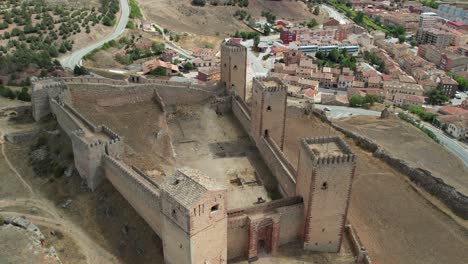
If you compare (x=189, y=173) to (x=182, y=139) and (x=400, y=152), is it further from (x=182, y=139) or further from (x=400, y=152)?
(x=400, y=152)

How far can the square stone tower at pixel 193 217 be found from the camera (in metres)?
22.2

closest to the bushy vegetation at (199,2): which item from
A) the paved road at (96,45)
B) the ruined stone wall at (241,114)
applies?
the paved road at (96,45)

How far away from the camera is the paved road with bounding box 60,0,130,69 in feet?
209

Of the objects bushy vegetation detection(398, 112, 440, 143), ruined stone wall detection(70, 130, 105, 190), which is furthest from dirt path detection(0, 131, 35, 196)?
→ bushy vegetation detection(398, 112, 440, 143)

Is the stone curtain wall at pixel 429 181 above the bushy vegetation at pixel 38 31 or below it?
below

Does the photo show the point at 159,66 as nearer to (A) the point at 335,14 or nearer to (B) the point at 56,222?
(B) the point at 56,222

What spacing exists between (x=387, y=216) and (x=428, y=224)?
3.22 m

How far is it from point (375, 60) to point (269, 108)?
54.8 m

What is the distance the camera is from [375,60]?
85.8 metres

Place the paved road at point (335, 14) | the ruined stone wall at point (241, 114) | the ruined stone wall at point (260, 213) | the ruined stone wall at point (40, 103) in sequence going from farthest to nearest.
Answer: the paved road at point (335, 14), the ruined stone wall at point (241, 114), the ruined stone wall at point (40, 103), the ruined stone wall at point (260, 213)

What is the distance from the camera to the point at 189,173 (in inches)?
936

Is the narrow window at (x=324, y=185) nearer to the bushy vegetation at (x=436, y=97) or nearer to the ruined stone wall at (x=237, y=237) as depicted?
the ruined stone wall at (x=237, y=237)

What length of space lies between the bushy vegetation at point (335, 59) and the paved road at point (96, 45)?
114 feet

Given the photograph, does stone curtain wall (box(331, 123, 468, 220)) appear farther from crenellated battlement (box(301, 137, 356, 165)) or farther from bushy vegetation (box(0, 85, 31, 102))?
bushy vegetation (box(0, 85, 31, 102))
